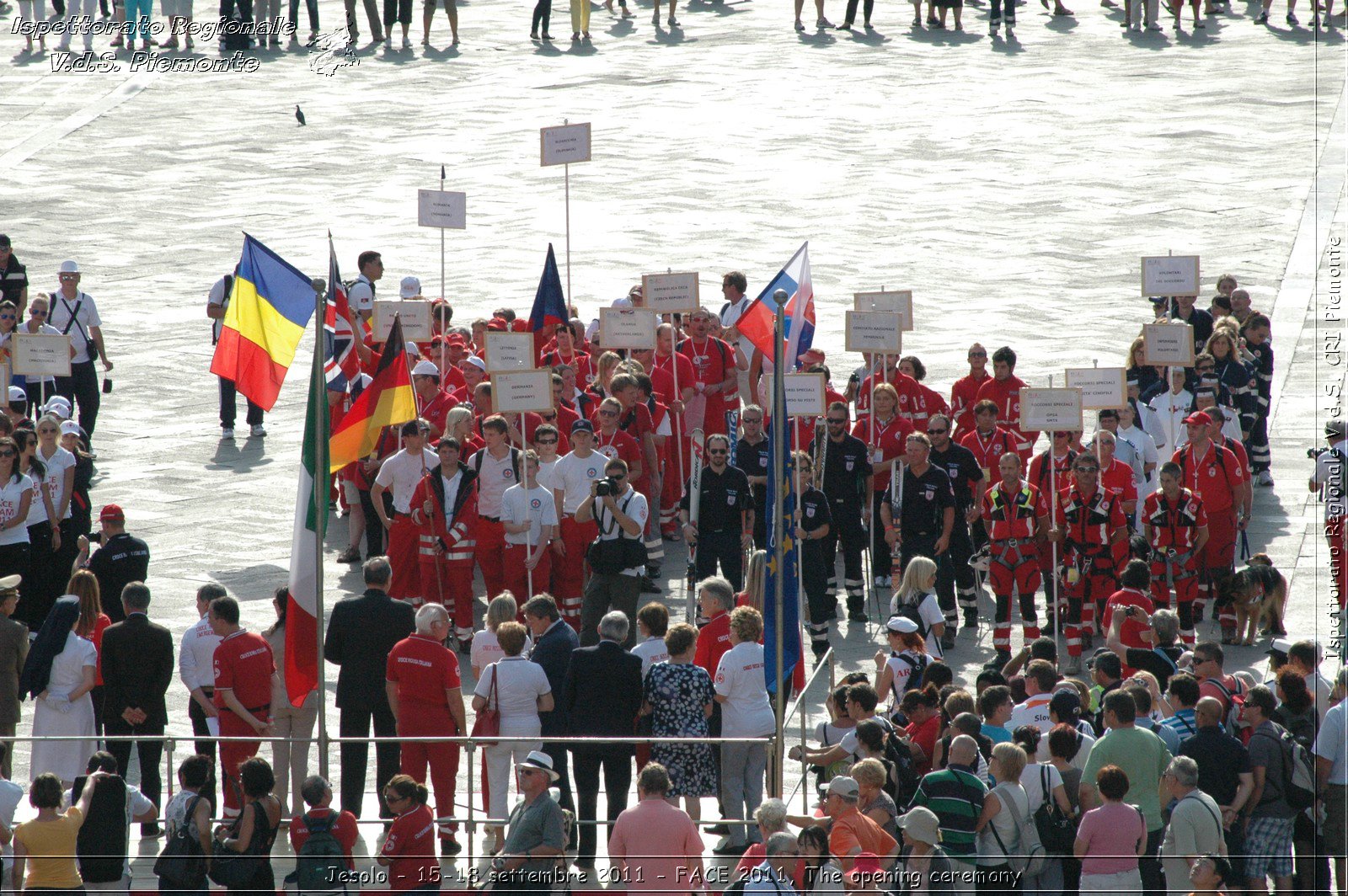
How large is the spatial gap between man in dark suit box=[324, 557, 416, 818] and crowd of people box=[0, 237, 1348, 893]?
2cm

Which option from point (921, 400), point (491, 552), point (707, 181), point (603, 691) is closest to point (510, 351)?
point (491, 552)

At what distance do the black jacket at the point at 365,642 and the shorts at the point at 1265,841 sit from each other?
5.18 metres

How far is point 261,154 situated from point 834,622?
20223 mm

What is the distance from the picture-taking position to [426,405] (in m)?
16.6

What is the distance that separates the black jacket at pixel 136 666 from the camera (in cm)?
1123

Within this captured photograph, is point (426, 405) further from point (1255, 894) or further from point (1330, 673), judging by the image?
point (1255, 894)

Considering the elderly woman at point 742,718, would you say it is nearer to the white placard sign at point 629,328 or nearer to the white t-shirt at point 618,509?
the white t-shirt at point 618,509

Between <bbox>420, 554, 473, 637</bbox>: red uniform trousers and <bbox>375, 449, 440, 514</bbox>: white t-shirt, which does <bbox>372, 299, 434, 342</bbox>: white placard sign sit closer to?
<bbox>375, 449, 440, 514</bbox>: white t-shirt

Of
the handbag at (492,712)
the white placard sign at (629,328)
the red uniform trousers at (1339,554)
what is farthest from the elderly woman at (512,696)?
the white placard sign at (629,328)

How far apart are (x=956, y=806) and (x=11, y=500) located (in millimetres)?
8334

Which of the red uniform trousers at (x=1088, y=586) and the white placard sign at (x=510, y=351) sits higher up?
the white placard sign at (x=510, y=351)

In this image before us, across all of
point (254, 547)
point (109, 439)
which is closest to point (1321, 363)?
point (254, 547)

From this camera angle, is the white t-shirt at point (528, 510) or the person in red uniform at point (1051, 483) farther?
the person in red uniform at point (1051, 483)

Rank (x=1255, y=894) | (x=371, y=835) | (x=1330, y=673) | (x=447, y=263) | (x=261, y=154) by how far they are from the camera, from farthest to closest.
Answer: (x=261, y=154)
(x=447, y=263)
(x=1330, y=673)
(x=371, y=835)
(x=1255, y=894)
